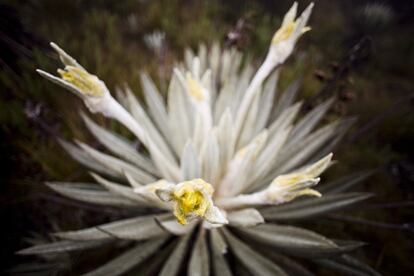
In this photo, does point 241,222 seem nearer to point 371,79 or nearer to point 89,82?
point 89,82

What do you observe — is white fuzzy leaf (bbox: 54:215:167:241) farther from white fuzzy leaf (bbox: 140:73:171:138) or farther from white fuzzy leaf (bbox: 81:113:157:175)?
white fuzzy leaf (bbox: 140:73:171:138)

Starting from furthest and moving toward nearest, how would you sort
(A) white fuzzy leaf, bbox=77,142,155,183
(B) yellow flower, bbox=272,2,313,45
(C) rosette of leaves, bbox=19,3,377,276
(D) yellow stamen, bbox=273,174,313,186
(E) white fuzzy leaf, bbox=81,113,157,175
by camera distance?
(E) white fuzzy leaf, bbox=81,113,157,175
(A) white fuzzy leaf, bbox=77,142,155,183
(B) yellow flower, bbox=272,2,313,45
(C) rosette of leaves, bbox=19,3,377,276
(D) yellow stamen, bbox=273,174,313,186

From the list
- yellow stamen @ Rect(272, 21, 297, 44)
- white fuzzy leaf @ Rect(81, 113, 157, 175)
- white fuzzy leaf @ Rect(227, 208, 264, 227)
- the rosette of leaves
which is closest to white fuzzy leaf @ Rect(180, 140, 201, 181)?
the rosette of leaves

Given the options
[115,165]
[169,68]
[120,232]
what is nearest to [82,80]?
[115,165]

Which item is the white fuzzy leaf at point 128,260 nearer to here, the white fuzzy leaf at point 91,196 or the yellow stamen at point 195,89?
the white fuzzy leaf at point 91,196

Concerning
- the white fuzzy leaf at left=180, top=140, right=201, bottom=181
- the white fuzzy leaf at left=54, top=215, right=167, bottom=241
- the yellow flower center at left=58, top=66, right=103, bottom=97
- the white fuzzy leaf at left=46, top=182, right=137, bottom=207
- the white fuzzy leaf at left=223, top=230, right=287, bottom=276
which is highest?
the yellow flower center at left=58, top=66, right=103, bottom=97

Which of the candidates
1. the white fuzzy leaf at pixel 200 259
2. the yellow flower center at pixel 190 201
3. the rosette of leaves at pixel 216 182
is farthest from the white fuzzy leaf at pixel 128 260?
the yellow flower center at pixel 190 201

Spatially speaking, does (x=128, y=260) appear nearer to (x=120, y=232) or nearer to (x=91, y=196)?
(x=120, y=232)

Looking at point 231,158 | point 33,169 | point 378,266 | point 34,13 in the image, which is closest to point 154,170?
point 231,158
